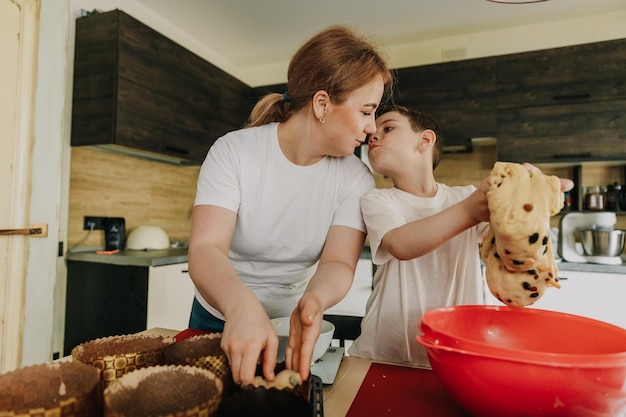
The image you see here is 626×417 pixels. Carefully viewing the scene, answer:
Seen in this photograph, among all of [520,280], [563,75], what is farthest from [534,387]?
[563,75]

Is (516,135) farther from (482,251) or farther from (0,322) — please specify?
(0,322)

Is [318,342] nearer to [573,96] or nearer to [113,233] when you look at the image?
[113,233]

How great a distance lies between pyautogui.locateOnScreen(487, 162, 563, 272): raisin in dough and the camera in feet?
1.98

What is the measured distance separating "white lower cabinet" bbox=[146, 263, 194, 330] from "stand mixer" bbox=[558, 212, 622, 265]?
7.12 feet

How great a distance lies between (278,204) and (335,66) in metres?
0.37

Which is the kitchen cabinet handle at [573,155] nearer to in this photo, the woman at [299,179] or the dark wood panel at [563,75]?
the dark wood panel at [563,75]

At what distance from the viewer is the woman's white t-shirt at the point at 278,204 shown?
1055 millimetres

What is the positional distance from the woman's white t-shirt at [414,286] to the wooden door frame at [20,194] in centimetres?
142

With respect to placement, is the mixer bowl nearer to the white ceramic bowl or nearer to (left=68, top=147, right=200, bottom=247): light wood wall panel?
the white ceramic bowl

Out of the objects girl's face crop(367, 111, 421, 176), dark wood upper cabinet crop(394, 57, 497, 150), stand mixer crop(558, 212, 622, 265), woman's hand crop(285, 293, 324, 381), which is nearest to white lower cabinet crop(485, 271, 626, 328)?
stand mixer crop(558, 212, 622, 265)

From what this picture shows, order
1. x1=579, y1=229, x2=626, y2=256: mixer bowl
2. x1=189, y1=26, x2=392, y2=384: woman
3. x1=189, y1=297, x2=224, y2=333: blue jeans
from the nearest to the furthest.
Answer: x1=189, y1=26, x2=392, y2=384: woman, x1=189, y1=297, x2=224, y2=333: blue jeans, x1=579, y1=229, x2=626, y2=256: mixer bowl

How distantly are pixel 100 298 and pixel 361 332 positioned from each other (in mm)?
1738

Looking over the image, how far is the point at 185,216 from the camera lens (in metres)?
3.34

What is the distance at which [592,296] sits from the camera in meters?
2.25
